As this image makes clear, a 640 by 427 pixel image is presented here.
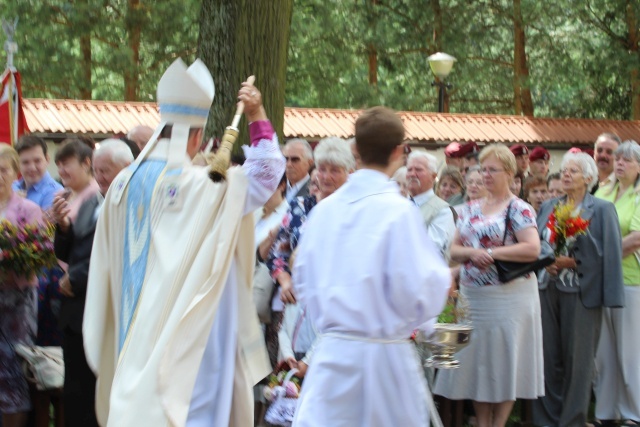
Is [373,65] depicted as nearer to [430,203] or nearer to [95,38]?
[95,38]

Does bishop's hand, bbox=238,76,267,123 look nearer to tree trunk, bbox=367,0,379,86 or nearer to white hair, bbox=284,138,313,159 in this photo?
white hair, bbox=284,138,313,159

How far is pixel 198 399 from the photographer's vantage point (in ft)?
18.0

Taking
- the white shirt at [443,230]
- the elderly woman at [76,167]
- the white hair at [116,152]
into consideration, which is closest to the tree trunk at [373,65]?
the white shirt at [443,230]

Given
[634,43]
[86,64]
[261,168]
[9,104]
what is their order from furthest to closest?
[634,43] < [86,64] < [9,104] < [261,168]

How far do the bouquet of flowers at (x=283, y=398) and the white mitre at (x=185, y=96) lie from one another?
5.61 ft

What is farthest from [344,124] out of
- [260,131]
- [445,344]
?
[260,131]

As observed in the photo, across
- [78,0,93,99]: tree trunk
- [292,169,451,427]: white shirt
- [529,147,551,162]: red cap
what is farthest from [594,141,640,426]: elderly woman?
[78,0,93,99]: tree trunk

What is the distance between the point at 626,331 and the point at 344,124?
10.4 meters

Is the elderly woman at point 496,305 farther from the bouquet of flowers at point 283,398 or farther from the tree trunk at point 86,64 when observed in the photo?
the tree trunk at point 86,64

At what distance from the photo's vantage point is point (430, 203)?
7.90 metres

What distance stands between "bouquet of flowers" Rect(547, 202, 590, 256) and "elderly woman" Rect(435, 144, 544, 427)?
767 mm

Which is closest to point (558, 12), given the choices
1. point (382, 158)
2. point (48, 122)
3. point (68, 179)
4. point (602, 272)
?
point (48, 122)

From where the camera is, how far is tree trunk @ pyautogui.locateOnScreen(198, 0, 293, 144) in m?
9.37

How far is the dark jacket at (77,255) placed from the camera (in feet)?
21.5
